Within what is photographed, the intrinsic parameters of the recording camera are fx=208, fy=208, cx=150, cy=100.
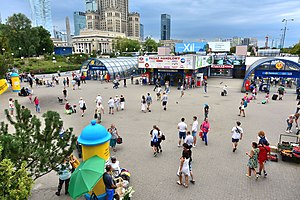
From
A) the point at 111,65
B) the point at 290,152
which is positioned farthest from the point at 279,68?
the point at 111,65

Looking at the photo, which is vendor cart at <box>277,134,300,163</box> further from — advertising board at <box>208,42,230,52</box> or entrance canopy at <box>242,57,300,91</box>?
advertising board at <box>208,42,230,52</box>

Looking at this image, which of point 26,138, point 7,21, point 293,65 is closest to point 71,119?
point 26,138

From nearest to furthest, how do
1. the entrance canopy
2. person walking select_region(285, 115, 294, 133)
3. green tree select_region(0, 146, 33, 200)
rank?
1. green tree select_region(0, 146, 33, 200)
2. person walking select_region(285, 115, 294, 133)
3. the entrance canopy

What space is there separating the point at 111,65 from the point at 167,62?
10.9 m

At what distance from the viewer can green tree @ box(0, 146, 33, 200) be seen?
3458 millimetres

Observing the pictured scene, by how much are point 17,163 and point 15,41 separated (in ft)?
221

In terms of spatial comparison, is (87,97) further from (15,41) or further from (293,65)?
(15,41)

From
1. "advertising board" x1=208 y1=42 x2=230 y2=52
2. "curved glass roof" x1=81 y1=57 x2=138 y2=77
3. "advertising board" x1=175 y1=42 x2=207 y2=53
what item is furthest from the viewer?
"advertising board" x1=208 y1=42 x2=230 y2=52

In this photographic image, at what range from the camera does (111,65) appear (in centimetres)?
3475

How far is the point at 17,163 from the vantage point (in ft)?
14.8

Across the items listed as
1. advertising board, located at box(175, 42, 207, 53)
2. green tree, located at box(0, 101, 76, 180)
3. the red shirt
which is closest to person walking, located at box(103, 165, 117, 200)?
green tree, located at box(0, 101, 76, 180)

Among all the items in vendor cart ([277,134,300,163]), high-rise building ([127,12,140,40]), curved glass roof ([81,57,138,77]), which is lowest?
vendor cart ([277,134,300,163])

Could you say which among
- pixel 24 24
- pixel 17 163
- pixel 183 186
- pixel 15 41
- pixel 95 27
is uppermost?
pixel 95 27

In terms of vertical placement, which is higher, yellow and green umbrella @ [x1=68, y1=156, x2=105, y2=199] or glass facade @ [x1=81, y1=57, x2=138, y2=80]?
glass facade @ [x1=81, y1=57, x2=138, y2=80]
